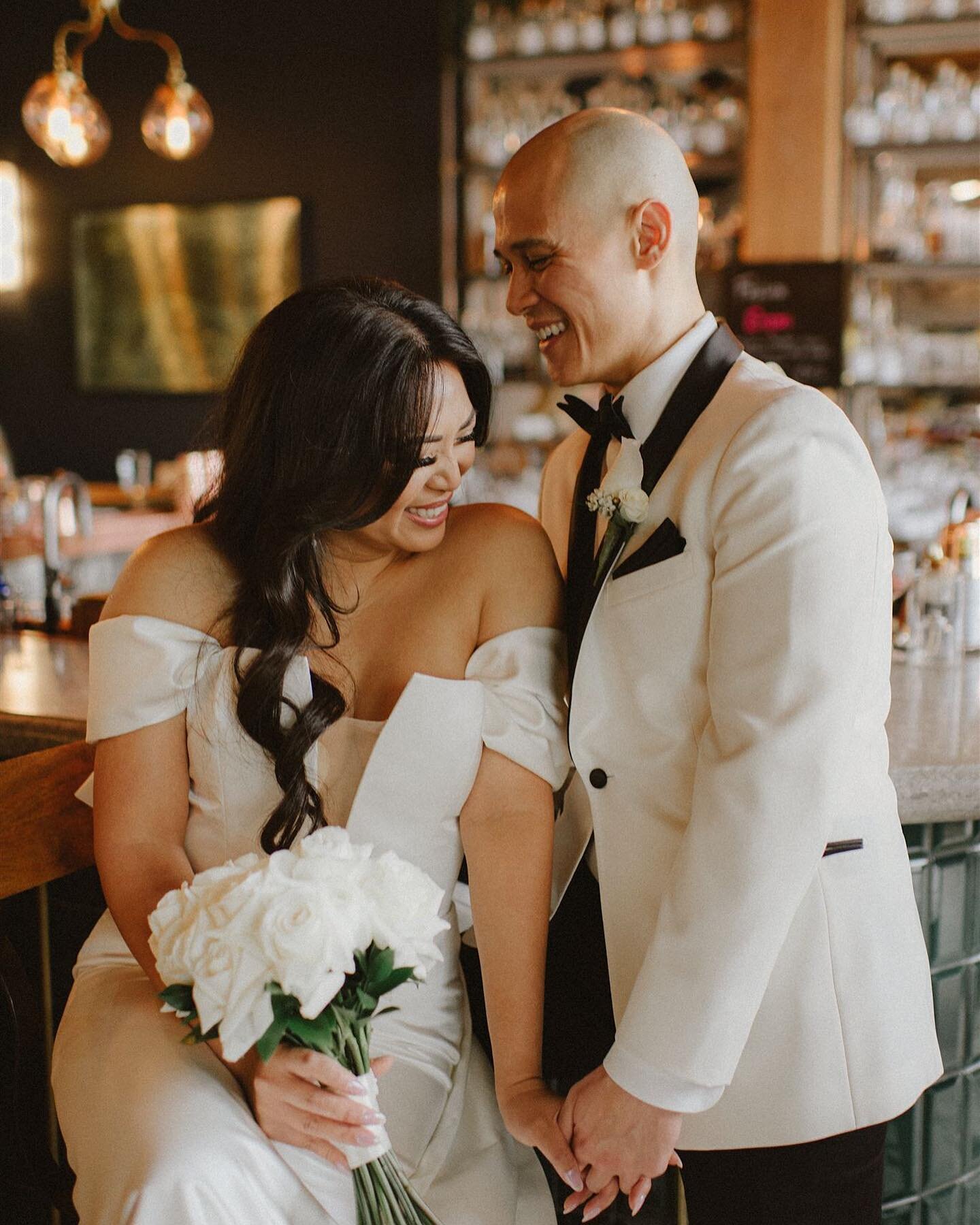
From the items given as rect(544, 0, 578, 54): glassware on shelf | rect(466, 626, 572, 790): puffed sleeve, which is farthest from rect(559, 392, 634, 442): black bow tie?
rect(544, 0, 578, 54): glassware on shelf

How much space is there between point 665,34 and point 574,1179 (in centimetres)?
534

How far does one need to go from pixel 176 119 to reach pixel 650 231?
3888mm

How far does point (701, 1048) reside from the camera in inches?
56.8

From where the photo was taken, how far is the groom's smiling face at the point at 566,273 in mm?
1607

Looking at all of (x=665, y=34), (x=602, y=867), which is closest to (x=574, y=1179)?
(x=602, y=867)

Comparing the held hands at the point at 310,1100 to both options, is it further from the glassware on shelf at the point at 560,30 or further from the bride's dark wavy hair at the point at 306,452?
the glassware on shelf at the point at 560,30

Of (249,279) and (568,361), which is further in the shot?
(249,279)

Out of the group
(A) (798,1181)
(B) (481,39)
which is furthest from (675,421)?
(B) (481,39)

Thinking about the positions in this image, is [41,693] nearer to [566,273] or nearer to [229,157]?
[566,273]

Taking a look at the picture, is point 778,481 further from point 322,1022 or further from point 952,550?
point 952,550

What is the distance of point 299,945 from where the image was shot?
1.19 metres

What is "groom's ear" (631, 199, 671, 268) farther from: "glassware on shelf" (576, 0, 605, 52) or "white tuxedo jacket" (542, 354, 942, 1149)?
"glassware on shelf" (576, 0, 605, 52)

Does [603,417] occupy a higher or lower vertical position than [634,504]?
higher

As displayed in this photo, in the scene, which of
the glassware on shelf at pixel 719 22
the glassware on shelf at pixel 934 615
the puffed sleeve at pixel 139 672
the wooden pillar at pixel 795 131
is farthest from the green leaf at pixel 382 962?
the glassware on shelf at pixel 719 22
